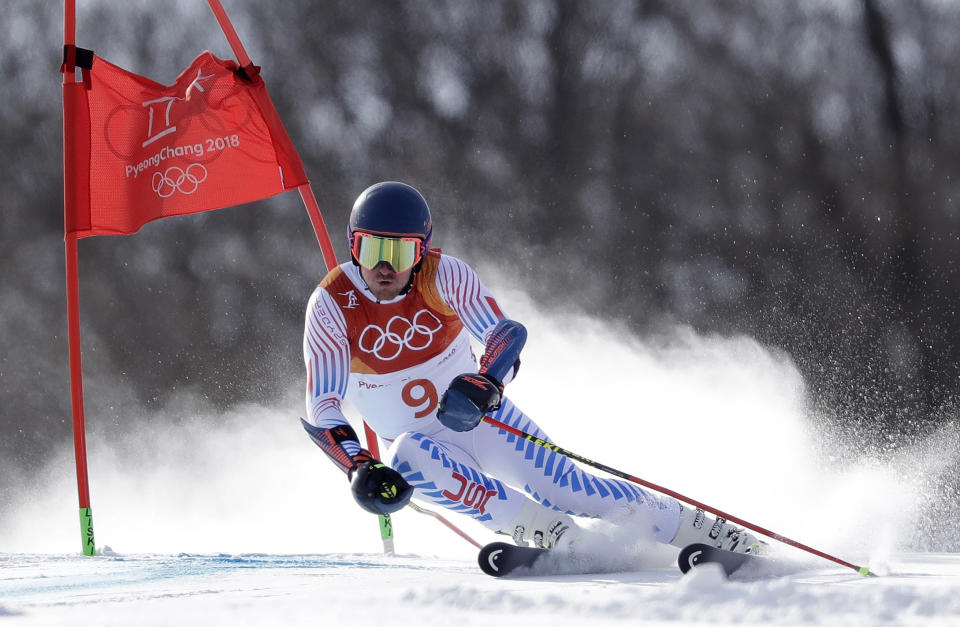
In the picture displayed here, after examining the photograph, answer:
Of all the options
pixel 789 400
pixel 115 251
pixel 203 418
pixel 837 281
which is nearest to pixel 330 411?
pixel 789 400

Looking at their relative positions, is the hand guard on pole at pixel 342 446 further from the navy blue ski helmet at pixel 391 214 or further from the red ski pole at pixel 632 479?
the navy blue ski helmet at pixel 391 214

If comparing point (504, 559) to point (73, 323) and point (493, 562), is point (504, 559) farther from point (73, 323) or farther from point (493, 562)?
point (73, 323)

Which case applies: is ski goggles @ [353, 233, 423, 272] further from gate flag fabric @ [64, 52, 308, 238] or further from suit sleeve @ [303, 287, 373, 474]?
gate flag fabric @ [64, 52, 308, 238]

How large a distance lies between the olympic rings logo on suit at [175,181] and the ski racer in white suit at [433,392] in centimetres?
220

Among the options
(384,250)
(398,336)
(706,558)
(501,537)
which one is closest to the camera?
(706,558)

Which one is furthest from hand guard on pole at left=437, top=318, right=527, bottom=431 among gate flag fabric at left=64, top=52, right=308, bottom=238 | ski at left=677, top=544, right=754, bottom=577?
gate flag fabric at left=64, top=52, right=308, bottom=238

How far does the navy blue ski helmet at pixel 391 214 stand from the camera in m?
3.38

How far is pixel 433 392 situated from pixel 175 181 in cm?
259

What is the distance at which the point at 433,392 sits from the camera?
363 cm

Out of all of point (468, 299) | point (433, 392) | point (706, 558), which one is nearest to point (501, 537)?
point (433, 392)

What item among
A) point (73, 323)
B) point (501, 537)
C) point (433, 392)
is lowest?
point (501, 537)

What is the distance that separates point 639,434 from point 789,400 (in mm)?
1301

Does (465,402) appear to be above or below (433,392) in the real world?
below

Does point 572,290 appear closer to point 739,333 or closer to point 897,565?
point 739,333
